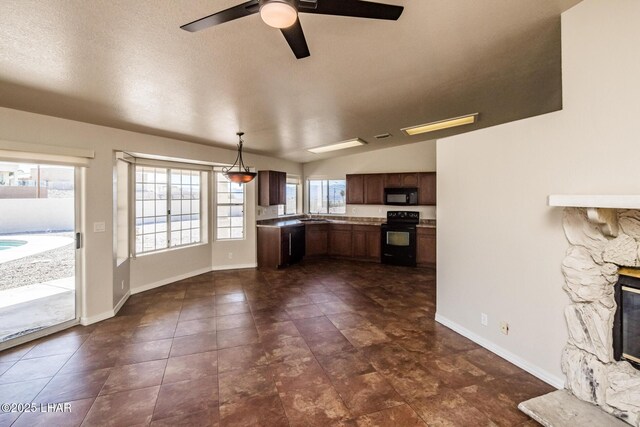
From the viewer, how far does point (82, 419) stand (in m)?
1.91

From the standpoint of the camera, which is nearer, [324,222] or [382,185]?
[382,185]

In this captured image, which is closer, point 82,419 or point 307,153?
point 82,419

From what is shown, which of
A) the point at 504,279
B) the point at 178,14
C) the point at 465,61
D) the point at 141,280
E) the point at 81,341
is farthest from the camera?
the point at 141,280

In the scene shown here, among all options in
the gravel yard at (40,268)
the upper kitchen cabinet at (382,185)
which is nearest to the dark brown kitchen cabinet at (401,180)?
the upper kitchen cabinet at (382,185)

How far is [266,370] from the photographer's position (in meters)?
2.45

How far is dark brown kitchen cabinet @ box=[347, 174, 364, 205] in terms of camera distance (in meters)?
6.82

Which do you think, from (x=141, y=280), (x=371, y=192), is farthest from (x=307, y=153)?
(x=141, y=280)

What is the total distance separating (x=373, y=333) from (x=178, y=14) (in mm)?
3289

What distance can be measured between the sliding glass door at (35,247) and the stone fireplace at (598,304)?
5051mm

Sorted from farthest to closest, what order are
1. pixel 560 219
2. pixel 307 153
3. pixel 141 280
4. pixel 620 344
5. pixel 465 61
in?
pixel 307 153
pixel 141 280
pixel 465 61
pixel 560 219
pixel 620 344

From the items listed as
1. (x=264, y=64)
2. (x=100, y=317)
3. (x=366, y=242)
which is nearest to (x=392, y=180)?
(x=366, y=242)

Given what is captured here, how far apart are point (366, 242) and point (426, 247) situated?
137 cm

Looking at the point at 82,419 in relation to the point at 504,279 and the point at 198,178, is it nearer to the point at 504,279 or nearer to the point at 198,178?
the point at 504,279

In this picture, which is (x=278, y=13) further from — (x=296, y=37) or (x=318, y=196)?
(x=318, y=196)
